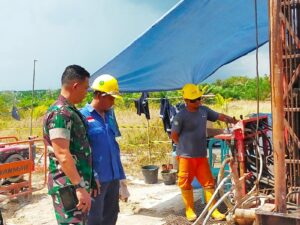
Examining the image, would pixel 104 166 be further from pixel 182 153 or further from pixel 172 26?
pixel 172 26

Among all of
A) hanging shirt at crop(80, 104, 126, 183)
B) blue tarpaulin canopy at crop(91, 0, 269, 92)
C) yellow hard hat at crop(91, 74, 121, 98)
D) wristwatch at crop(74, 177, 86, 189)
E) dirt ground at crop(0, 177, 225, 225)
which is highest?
blue tarpaulin canopy at crop(91, 0, 269, 92)

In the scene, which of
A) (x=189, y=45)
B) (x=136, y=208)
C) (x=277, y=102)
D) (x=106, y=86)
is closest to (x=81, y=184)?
(x=106, y=86)

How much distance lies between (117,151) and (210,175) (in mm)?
2167

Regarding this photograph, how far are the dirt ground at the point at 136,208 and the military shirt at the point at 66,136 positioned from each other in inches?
112

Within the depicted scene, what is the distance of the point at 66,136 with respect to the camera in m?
3.09

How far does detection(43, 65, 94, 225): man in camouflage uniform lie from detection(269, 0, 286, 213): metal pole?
5.03 feet

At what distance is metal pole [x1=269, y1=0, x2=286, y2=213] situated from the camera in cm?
241

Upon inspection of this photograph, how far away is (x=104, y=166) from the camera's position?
13.2ft

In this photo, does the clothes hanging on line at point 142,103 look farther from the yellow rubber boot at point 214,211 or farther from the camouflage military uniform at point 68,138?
the camouflage military uniform at point 68,138

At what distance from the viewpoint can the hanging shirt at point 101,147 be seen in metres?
3.99

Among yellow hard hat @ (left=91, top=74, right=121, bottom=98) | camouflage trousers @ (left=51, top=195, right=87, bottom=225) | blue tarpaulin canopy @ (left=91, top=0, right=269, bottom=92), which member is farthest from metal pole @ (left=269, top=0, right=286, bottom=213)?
blue tarpaulin canopy @ (left=91, top=0, right=269, bottom=92)

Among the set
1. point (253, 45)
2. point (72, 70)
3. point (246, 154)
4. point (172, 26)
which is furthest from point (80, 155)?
point (253, 45)

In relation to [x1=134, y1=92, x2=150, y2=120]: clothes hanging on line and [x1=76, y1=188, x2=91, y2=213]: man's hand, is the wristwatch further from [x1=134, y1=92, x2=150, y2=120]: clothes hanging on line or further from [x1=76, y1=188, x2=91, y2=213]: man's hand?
[x1=134, y1=92, x2=150, y2=120]: clothes hanging on line

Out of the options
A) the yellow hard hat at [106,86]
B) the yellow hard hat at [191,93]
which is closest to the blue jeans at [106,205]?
the yellow hard hat at [106,86]
